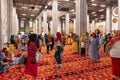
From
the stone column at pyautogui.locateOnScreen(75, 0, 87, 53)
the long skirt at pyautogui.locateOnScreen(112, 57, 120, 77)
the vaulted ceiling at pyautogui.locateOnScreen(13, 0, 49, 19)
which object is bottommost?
the long skirt at pyautogui.locateOnScreen(112, 57, 120, 77)

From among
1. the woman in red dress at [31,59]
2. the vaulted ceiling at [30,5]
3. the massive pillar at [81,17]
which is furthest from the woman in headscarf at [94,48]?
the vaulted ceiling at [30,5]

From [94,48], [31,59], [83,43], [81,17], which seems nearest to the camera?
[31,59]

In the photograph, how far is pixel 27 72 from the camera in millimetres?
4645

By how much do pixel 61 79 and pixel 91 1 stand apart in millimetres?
18946

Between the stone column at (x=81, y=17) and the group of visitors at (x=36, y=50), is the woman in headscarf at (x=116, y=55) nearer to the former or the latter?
the group of visitors at (x=36, y=50)

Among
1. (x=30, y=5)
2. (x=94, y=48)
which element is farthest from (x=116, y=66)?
(x=30, y=5)

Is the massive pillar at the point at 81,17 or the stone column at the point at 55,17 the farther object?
the stone column at the point at 55,17

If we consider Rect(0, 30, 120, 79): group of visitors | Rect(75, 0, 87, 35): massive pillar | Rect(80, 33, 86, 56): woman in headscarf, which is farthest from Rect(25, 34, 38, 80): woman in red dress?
Rect(75, 0, 87, 35): massive pillar

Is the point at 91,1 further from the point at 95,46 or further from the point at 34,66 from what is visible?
the point at 34,66

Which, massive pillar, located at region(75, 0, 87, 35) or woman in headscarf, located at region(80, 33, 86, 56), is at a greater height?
massive pillar, located at region(75, 0, 87, 35)

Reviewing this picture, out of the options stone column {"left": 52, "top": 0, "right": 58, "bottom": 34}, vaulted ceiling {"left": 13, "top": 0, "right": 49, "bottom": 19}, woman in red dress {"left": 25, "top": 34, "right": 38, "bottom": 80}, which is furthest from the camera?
vaulted ceiling {"left": 13, "top": 0, "right": 49, "bottom": 19}

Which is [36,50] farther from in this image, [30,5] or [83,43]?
[30,5]

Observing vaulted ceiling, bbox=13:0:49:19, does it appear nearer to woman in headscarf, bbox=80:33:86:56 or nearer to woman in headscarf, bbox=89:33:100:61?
woman in headscarf, bbox=80:33:86:56

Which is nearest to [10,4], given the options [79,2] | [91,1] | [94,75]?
[79,2]
